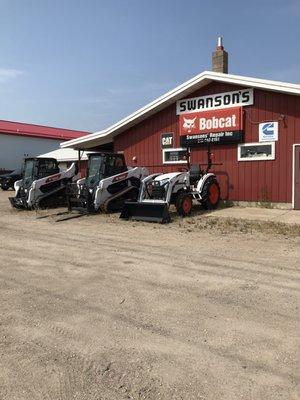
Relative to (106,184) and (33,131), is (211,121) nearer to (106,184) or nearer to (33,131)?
(106,184)

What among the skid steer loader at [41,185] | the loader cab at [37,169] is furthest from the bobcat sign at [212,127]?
the loader cab at [37,169]

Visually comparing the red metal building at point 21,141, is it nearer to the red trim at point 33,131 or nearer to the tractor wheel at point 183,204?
the red trim at point 33,131

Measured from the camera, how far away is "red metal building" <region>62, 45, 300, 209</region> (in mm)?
15078

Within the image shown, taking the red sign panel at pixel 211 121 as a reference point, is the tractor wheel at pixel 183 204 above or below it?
below

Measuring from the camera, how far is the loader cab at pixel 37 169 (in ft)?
58.5

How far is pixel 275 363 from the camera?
153 inches

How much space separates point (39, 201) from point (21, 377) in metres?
14.1

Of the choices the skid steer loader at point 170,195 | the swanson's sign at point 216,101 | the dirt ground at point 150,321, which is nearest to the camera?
the dirt ground at point 150,321

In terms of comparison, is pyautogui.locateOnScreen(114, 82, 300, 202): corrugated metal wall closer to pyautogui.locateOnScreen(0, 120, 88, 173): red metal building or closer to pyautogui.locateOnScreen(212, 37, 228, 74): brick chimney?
pyautogui.locateOnScreen(212, 37, 228, 74): brick chimney

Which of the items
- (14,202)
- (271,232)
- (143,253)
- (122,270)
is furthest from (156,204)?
(14,202)

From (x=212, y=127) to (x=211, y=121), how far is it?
24cm

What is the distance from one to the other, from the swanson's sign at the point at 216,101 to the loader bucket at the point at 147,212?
5.86 metres

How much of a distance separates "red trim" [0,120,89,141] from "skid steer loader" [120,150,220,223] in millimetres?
30221

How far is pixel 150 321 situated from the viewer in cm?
495
